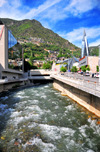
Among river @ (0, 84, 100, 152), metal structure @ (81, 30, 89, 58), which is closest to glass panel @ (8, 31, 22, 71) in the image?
river @ (0, 84, 100, 152)

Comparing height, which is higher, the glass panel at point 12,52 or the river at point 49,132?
the glass panel at point 12,52

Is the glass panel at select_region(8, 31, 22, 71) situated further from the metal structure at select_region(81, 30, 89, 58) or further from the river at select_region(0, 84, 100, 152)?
the metal structure at select_region(81, 30, 89, 58)

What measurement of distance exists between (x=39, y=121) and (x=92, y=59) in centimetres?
5041

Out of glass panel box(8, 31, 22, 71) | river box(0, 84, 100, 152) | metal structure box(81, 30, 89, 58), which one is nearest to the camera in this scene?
river box(0, 84, 100, 152)

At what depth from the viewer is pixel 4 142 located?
23.4ft

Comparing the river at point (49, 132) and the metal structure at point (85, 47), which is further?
the metal structure at point (85, 47)

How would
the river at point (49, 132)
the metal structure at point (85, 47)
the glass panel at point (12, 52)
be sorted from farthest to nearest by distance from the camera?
the metal structure at point (85, 47), the glass panel at point (12, 52), the river at point (49, 132)

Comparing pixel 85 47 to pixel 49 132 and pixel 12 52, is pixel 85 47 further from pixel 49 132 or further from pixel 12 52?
pixel 49 132

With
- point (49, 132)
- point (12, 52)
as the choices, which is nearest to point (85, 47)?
point (12, 52)

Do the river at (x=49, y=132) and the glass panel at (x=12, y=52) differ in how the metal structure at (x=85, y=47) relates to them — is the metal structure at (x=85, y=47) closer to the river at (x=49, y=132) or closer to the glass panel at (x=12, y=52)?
the glass panel at (x=12, y=52)

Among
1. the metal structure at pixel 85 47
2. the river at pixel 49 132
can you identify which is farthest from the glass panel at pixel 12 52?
the metal structure at pixel 85 47

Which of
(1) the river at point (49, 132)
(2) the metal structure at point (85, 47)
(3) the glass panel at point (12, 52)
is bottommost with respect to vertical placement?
(1) the river at point (49, 132)

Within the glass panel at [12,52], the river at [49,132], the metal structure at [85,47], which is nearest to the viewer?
the river at [49,132]

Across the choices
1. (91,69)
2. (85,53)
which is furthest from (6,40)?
(85,53)
